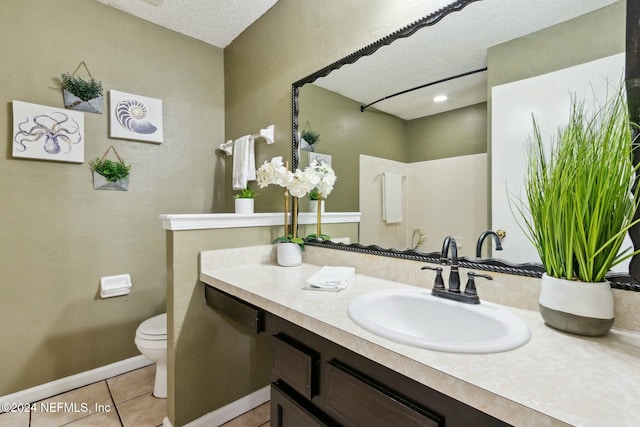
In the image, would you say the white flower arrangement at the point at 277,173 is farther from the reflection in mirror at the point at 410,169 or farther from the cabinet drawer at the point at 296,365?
the cabinet drawer at the point at 296,365

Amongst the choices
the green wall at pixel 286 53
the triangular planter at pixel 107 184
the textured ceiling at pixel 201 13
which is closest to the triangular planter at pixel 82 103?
the triangular planter at pixel 107 184

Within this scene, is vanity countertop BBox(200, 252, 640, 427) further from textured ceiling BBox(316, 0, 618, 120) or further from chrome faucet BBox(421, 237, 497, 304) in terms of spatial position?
textured ceiling BBox(316, 0, 618, 120)

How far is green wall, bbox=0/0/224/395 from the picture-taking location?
5.67ft

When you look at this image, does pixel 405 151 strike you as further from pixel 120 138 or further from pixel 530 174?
pixel 120 138

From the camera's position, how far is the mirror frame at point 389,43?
0.76 meters

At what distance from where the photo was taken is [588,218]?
2.34ft

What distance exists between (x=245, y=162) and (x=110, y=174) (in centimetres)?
94

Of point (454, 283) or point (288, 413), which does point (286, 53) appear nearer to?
point (454, 283)

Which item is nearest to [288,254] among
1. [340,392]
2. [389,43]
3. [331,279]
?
[331,279]

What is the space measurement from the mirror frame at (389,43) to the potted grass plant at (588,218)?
7cm

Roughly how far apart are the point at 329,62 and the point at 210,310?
1.54 metres

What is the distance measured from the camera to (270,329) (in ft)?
3.64

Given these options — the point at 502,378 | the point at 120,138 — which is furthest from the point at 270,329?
the point at 120,138

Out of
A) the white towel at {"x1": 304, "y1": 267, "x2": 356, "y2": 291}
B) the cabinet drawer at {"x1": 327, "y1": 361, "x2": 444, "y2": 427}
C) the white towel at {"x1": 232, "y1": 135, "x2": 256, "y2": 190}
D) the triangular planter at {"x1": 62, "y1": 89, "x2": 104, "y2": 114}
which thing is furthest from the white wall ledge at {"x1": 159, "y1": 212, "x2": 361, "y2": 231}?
the triangular planter at {"x1": 62, "y1": 89, "x2": 104, "y2": 114}
